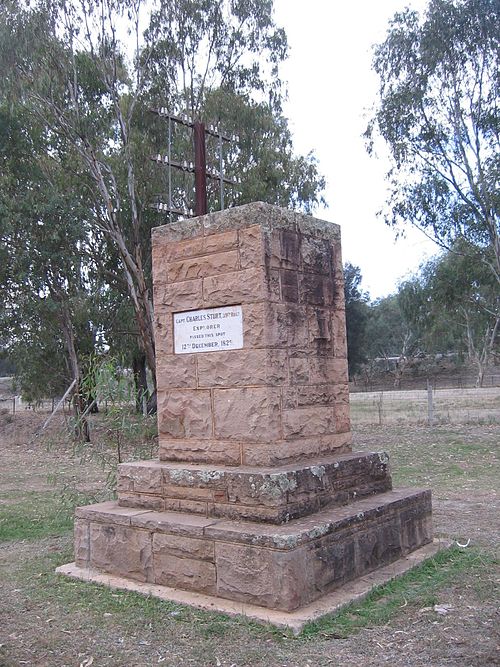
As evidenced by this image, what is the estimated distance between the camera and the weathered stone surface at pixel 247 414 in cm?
491

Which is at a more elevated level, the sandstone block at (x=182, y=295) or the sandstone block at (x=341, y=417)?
the sandstone block at (x=182, y=295)

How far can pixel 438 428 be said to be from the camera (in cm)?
1805

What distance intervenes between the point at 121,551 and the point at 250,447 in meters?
1.27

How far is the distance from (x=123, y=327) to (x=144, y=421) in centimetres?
1576

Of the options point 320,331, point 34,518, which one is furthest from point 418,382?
point 320,331

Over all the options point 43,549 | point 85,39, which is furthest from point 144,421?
point 85,39

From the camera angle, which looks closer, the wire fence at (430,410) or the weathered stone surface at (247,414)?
the weathered stone surface at (247,414)

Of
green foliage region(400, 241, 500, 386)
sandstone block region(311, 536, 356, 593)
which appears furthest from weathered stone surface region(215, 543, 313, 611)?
green foliage region(400, 241, 500, 386)

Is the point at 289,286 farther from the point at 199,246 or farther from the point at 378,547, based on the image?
the point at 378,547

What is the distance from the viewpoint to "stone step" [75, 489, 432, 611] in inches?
169

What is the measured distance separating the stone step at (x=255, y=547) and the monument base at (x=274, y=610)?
0.05 metres

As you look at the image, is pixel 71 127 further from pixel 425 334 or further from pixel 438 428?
pixel 425 334

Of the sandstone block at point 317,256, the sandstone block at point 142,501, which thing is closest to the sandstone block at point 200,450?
the sandstone block at point 142,501

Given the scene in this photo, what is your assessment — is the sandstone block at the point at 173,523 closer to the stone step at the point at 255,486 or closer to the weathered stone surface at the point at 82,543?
the stone step at the point at 255,486
